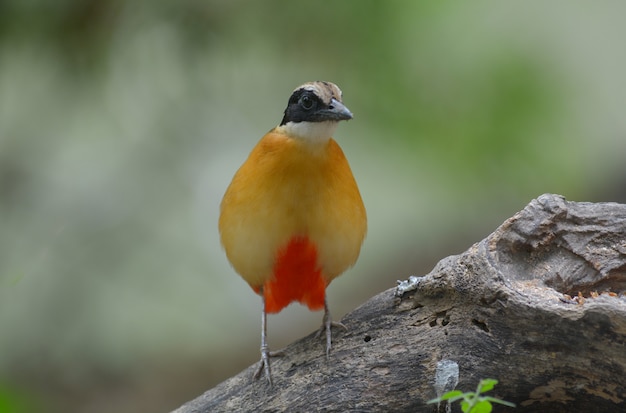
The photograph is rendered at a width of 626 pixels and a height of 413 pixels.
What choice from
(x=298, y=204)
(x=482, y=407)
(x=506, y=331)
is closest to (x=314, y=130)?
(x=298, y=204)

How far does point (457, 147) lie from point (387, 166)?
2.14ft

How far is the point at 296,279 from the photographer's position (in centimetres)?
369

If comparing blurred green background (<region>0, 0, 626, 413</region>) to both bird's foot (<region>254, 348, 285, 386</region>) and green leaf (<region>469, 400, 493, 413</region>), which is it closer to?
bird's foot (<region>254, 348, 285, 386</region>)

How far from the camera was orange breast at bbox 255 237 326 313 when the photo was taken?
352 centimetres

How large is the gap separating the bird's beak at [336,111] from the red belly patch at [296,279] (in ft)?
1.80

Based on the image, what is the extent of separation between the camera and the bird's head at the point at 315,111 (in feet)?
11.0

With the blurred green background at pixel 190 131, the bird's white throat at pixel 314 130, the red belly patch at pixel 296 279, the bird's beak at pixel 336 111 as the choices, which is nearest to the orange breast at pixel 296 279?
the red belly patch at pixel 296 279

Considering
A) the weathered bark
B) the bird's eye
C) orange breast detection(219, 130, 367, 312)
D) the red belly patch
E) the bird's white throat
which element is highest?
the bird's eye

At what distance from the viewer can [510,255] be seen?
3014 mm

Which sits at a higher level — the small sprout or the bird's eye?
the bird's eye

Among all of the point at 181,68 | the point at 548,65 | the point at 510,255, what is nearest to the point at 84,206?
the point at 181,68

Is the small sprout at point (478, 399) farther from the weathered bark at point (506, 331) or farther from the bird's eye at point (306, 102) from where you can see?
the bird's eye at point (306, 102)

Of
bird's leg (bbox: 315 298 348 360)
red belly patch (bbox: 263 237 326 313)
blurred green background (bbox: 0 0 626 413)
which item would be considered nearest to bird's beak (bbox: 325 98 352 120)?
red belly patch (bbox: 263 237 326 313)

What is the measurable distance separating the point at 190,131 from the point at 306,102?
3.22m
